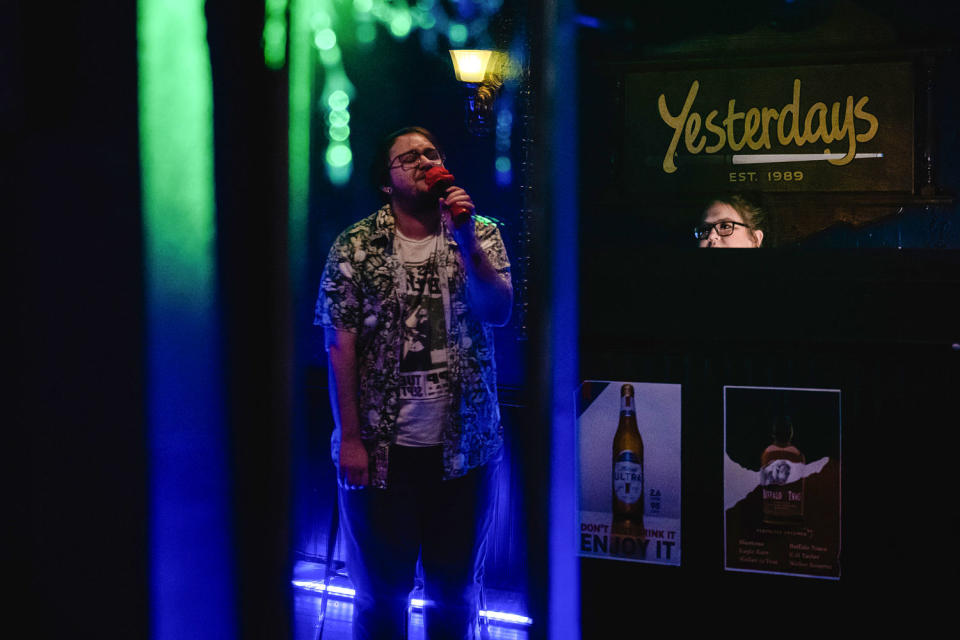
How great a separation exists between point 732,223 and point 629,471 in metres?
0.90

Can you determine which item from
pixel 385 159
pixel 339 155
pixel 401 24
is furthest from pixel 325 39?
pixel 385 159

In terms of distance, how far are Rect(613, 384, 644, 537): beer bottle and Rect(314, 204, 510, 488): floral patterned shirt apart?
46 centimetres

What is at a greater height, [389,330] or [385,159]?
[385,159]

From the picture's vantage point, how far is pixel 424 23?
2609 millimetres

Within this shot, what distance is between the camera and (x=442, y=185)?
189cm

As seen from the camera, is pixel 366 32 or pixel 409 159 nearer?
pixel 409 159

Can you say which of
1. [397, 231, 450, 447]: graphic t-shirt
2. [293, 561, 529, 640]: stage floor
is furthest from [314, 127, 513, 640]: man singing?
[293, 561, 529, 640]: stage floor

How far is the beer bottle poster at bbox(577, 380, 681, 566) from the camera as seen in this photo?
2229 millimetres

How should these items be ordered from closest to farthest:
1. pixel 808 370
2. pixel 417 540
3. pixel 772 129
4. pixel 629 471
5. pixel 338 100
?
1. pixel 417 540
2. pixel 808 370
3. pixel 629 471
4. pixel 772 129
5. pixel 338 100

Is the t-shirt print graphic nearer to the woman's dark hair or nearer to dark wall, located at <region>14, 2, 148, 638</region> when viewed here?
the woman's dark hair

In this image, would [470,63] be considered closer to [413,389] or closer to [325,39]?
[325,39]

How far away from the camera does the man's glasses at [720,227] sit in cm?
253

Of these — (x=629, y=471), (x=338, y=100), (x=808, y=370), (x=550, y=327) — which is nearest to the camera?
(x=550, y=327)

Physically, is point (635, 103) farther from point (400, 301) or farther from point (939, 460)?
point (939, 460)
